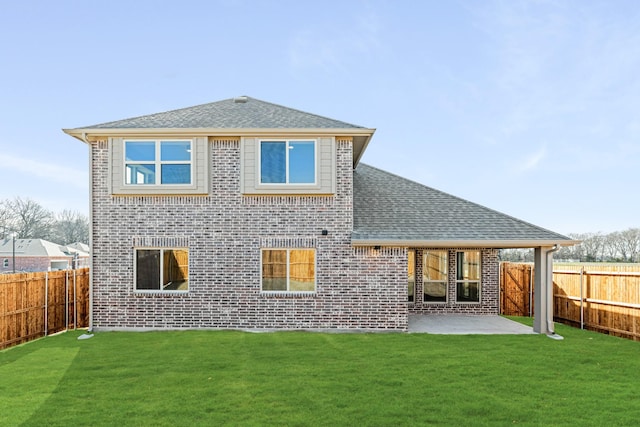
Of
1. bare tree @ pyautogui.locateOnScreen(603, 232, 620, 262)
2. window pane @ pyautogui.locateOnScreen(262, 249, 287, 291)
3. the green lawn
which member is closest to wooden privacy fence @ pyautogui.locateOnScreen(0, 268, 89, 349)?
the green lawn

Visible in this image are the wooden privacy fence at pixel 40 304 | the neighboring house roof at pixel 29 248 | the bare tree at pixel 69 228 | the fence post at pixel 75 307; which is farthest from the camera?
the bare tree at pixel 69 228

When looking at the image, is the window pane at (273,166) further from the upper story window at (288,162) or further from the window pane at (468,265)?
the window pane at (468,265)

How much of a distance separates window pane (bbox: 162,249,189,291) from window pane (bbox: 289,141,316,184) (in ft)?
12.1

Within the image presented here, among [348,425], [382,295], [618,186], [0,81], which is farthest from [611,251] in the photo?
[0,81]

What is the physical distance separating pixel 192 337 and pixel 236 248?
8.36 ft

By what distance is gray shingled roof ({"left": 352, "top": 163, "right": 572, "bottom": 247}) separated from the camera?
11461mm

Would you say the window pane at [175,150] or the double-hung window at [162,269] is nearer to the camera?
the window pane at [175,150]

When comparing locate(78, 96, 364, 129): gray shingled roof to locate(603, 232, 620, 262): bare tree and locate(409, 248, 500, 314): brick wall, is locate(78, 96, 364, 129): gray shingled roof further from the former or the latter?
locate(603, 232, 620, 262): bare tree

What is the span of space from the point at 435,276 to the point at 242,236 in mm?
7343

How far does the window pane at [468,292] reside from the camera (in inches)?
590

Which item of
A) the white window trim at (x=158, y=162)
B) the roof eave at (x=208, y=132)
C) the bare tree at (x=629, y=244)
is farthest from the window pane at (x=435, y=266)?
the bare tree at (x=629, y=244)

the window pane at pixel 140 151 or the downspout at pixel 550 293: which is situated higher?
the window pane at pixel 140 151

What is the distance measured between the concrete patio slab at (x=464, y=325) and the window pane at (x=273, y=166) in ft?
18.4

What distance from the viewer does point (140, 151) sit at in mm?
11492
